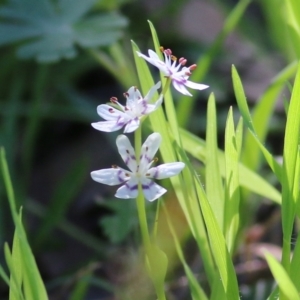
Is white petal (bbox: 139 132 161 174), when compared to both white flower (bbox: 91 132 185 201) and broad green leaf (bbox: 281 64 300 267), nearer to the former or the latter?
white flower (bbox: 91 132 185 201)

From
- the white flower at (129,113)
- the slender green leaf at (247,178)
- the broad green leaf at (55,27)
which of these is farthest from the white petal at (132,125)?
the broad green leaf at (55,27)

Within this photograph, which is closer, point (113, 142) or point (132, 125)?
point (132, 125)

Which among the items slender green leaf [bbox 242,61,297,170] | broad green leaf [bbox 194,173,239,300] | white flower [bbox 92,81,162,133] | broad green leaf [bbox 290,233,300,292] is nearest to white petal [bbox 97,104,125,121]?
white flower [bbox 92,81,162,133]

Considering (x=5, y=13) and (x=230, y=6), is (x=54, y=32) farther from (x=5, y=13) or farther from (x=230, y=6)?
(x=230, y=6)

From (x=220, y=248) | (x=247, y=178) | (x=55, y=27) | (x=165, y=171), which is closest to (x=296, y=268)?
(x=220, y=248)

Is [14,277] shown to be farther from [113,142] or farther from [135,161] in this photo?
[113,142]

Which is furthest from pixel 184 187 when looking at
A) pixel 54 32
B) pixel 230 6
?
pixel 230 6
